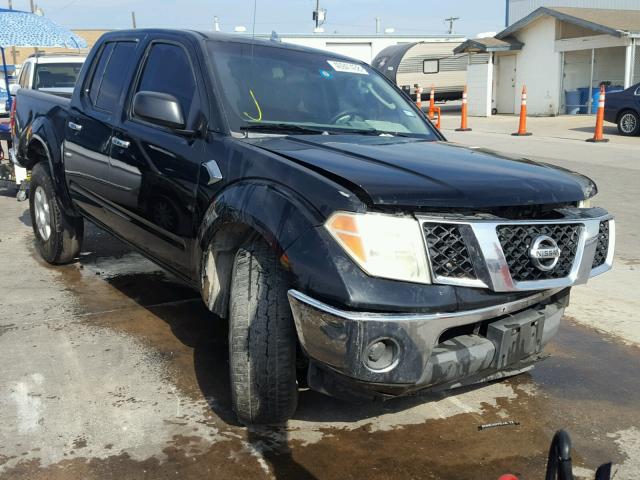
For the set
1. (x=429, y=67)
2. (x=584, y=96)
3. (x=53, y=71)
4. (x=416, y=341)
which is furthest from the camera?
(x=429, y=67)

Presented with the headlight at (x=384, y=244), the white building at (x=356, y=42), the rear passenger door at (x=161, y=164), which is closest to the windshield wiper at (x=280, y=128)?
the rear passenger door at (x=161, y=164)

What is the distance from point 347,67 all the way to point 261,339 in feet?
7.35

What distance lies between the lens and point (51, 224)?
5797mm

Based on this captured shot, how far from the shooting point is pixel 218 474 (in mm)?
2949

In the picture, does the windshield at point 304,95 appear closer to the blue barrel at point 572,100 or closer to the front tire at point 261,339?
the front tire at point 261,339

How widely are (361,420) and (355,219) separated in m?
1.30

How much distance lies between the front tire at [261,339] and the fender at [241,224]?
0.51 feet

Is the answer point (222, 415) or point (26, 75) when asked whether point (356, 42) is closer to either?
point (26, 75)

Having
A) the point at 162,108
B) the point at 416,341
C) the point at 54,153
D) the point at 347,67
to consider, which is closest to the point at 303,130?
the point at 162,108

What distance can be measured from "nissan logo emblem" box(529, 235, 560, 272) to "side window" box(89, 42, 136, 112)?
3.08 m

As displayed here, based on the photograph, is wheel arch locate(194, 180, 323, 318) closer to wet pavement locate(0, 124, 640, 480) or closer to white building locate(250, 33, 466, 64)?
wet pavement locate(0, 124, 640, 480)

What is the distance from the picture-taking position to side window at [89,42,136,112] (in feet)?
15.6

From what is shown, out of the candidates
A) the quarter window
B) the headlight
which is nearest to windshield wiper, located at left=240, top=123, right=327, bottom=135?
the headlight

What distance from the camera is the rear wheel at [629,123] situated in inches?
690
